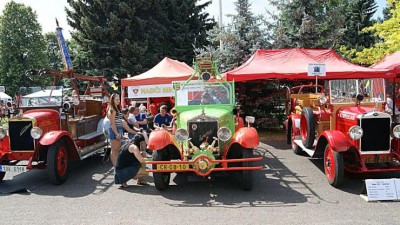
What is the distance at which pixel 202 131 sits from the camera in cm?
639

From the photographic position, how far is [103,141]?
32.3 feet

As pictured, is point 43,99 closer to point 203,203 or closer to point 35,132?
point 35,132

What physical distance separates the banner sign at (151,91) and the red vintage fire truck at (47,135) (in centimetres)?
286

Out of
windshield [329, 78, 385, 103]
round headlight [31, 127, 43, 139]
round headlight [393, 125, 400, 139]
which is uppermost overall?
windshield [329, 78, 385, 103]

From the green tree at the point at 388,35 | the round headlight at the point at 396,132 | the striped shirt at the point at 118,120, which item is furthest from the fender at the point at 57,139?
the green tree at the point at 388,35

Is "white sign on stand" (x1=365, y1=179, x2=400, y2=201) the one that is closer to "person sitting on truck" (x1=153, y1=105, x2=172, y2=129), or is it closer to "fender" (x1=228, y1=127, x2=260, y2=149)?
"fender" (x1=228, y1=127, x2=260, y2=149)

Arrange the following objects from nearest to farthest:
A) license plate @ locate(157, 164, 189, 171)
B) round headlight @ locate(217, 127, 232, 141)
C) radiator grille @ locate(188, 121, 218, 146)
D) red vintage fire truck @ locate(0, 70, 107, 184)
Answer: license plate @ locate(157, 164, 189, 171) < round headlight @ locate(217, 127, 232, 141) < radiator grille @ locate(188, 121, 218, 146) < red vintage fire truck @ locate(0, 70, 107, 184)

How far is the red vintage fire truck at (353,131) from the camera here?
6113mm

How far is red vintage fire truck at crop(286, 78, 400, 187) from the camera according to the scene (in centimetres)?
611

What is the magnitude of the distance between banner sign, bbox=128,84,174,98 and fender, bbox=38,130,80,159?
171 inches

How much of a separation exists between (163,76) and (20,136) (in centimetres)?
544

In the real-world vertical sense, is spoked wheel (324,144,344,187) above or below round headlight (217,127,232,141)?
below

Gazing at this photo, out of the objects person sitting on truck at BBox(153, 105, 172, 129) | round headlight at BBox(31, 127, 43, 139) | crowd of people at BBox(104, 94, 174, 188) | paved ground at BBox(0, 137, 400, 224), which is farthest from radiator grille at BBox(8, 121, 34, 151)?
person sitting on truck at BBox(153, 105, 172, 129)

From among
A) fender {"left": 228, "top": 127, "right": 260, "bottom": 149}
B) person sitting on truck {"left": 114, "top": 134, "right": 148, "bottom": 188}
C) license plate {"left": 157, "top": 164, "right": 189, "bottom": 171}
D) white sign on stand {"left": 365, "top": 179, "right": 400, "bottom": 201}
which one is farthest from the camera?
person sitting on truck {"left": 114, "top": 134, "right": 148, "bottom": 188}
